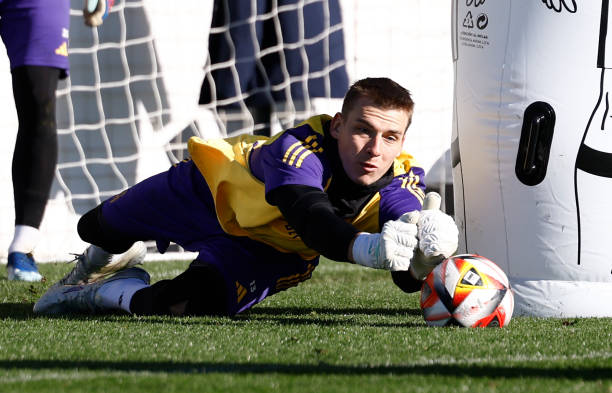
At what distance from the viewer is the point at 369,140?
3004 mm

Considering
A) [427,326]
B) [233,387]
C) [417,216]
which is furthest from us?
[427,326]

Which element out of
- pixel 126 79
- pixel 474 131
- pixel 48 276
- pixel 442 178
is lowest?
pixel 442 178

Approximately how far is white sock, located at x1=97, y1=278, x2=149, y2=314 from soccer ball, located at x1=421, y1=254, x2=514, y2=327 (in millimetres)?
1031

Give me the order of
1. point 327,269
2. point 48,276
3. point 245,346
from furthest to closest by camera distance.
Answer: point 327,269
point 48,276
point 245,346

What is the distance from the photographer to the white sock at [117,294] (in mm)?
3275

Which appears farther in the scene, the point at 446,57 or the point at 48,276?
the point at 446,57

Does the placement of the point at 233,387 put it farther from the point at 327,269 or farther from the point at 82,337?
the point at 327,269

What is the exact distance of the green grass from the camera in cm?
198

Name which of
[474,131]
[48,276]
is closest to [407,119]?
[474,131]

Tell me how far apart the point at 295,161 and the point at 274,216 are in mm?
267

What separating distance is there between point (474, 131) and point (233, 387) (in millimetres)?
1836

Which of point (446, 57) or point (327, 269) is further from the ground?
point (446, 57)

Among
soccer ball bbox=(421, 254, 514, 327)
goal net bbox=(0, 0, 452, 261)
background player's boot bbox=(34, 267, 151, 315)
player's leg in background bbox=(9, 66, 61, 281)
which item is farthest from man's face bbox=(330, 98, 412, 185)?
goal net bbox=(0, 0, 452, 261)

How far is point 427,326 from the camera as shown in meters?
2.99
